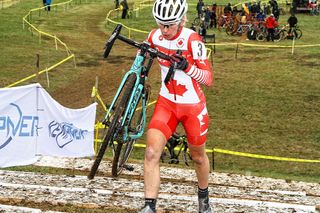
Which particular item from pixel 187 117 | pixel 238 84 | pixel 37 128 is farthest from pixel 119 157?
pixel 238 84

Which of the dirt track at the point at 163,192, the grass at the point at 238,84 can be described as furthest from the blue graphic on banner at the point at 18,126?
the grass at the point at 238,84

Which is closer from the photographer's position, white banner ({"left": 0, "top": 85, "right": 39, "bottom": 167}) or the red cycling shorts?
the red cycling shorts

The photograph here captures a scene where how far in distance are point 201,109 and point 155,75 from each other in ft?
64.0

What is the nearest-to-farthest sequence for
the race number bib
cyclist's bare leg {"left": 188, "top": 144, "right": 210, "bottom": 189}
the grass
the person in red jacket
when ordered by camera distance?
the race number bib → cyclist's bare leg {"left": 188, "top": 144, "right": 210, "bottom": 189} → the grass → the person in red jacket

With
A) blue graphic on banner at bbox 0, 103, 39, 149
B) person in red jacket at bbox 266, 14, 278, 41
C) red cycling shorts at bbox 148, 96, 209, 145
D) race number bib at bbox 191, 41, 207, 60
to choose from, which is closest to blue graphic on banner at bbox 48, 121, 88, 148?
blue graphic on banner at bbox 0, 103, 39, 149

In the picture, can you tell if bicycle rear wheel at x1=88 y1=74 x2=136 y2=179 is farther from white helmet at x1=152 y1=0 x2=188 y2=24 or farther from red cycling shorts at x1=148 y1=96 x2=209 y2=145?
white helmet at x1=152 y1=0 x2=188 y2=24

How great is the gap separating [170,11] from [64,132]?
295 inches

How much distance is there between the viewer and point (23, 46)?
31734 millimetres

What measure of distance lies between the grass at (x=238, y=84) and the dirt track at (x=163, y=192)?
344 centimetres

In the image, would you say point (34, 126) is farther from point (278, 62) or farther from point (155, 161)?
point (278, 62)

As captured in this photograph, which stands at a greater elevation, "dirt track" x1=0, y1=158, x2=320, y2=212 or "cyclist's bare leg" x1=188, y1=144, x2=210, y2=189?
"cyclist's bare leg" x1=188, y1=144, x2=210, y2=189

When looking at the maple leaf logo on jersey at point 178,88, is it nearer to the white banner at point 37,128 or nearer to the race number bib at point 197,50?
the race number bib at point 197,50

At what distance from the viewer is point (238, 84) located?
77.0 feet

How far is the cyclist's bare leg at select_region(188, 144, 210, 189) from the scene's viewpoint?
5911 mm
